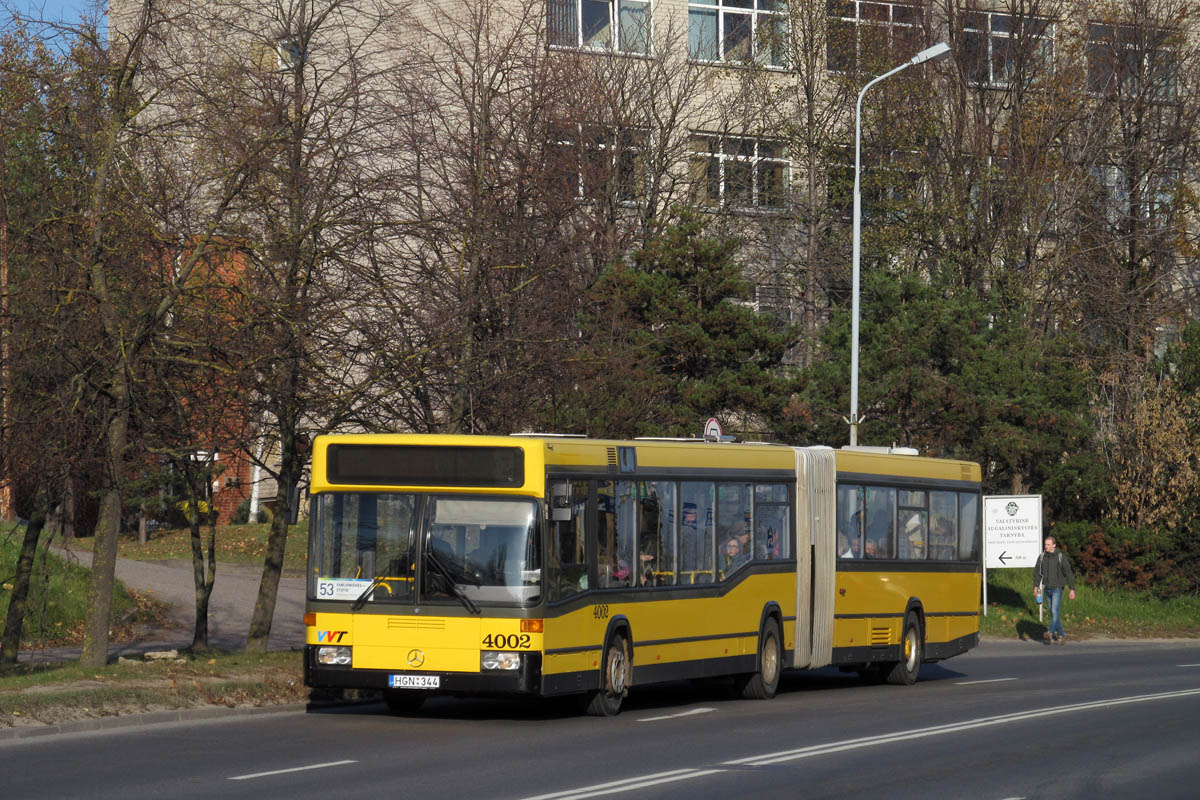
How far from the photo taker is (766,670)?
20500 millimetres

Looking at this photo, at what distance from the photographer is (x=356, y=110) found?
65.2ft

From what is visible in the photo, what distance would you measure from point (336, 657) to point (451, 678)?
1.13 m

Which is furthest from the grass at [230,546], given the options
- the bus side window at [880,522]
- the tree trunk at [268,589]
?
the bus side window at [880,522]

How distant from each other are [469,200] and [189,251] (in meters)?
5.11

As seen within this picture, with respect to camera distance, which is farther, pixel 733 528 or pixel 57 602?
pixel 57 602

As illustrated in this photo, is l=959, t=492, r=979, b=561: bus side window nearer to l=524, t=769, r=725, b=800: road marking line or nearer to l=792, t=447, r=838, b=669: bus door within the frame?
l=792, t=447, r=838, b=669: bus door

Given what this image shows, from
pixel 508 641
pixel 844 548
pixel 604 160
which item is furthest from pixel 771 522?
pixel 604 160

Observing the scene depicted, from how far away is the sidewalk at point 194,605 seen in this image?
25.4 metres

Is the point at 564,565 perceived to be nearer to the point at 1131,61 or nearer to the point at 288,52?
the point at 288,52

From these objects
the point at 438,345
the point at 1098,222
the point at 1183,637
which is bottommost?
the point at 1183,637

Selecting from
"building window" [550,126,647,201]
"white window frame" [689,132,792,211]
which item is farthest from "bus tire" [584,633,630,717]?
"white window frame" [689,132,792,211]

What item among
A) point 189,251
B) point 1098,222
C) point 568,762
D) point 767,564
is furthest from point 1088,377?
point 568,762

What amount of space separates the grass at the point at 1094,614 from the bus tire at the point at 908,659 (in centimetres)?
1056

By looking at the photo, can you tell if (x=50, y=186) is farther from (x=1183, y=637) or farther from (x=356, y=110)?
(x=1183, y=637)
